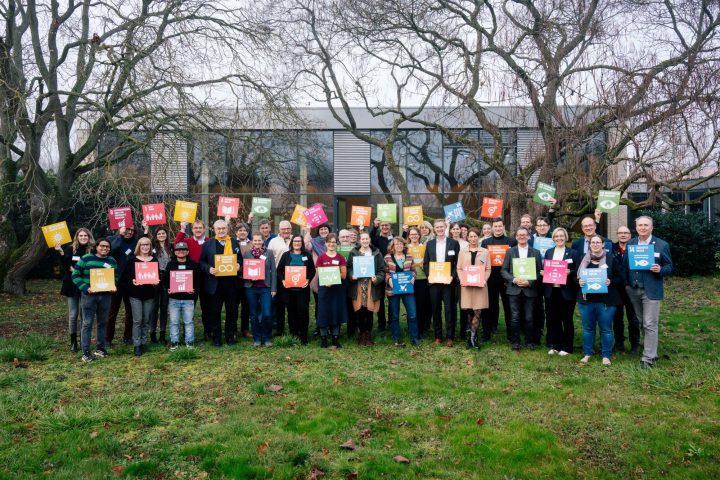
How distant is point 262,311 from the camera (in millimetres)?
8648

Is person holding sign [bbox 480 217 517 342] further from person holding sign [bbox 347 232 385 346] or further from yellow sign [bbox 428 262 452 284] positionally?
person holding sign [bbox 347 232 385 346]

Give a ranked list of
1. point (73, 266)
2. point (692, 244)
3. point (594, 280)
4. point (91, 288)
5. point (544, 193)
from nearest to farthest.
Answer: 1. point (594, 280)
2. point (91, 288)
3. point (73, 266)
4. point (544, 193)
5. point (692, 244)

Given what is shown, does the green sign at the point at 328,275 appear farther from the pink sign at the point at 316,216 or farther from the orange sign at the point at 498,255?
the orange sign at the point at 498,255

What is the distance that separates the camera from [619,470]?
432 cm

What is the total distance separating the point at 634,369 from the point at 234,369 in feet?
16.8

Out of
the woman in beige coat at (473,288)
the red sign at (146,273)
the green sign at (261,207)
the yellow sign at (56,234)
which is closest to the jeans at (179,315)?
the red sign at (146,273)

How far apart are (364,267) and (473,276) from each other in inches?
65.8

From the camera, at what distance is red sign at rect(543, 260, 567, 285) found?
7645 millimetres

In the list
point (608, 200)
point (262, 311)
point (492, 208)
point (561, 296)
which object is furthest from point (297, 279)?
point (608, 200)

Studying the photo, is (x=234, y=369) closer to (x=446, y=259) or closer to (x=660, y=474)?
(x=446, y=259)

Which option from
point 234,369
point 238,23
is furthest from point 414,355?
point 238,23

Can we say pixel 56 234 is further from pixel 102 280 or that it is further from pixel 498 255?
pixel 498 255

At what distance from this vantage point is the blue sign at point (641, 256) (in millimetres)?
7035

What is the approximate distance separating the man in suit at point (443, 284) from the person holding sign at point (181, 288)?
11.9 ft
